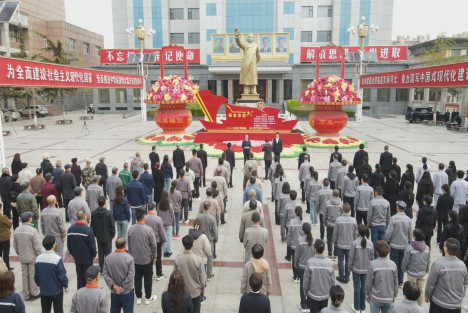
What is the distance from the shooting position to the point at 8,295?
4242 mm

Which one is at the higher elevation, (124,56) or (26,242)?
(124,56)

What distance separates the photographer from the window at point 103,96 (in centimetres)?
4447

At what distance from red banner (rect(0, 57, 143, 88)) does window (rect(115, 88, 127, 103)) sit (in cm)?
2029

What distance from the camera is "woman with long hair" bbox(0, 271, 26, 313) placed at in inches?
165

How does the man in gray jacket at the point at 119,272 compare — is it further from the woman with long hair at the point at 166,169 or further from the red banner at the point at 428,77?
the red banner at the point at 428,77

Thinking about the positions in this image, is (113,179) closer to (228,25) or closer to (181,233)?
(181,233)

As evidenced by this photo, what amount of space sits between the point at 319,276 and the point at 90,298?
9.66 ft

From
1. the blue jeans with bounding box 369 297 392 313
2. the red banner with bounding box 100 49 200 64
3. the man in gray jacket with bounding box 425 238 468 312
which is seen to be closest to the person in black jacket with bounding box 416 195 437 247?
the man in gray jacket with bounding box 425 238 468 312

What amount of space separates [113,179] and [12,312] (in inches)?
197

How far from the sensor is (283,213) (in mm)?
7891

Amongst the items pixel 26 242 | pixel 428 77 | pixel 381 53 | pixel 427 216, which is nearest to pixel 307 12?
pixel 381 53

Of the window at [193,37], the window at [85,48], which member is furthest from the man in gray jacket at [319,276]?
the window at [85,48]

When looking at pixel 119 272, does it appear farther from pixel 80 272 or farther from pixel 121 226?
pixel 121 226

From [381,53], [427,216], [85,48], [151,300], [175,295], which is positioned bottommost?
[151,300]
